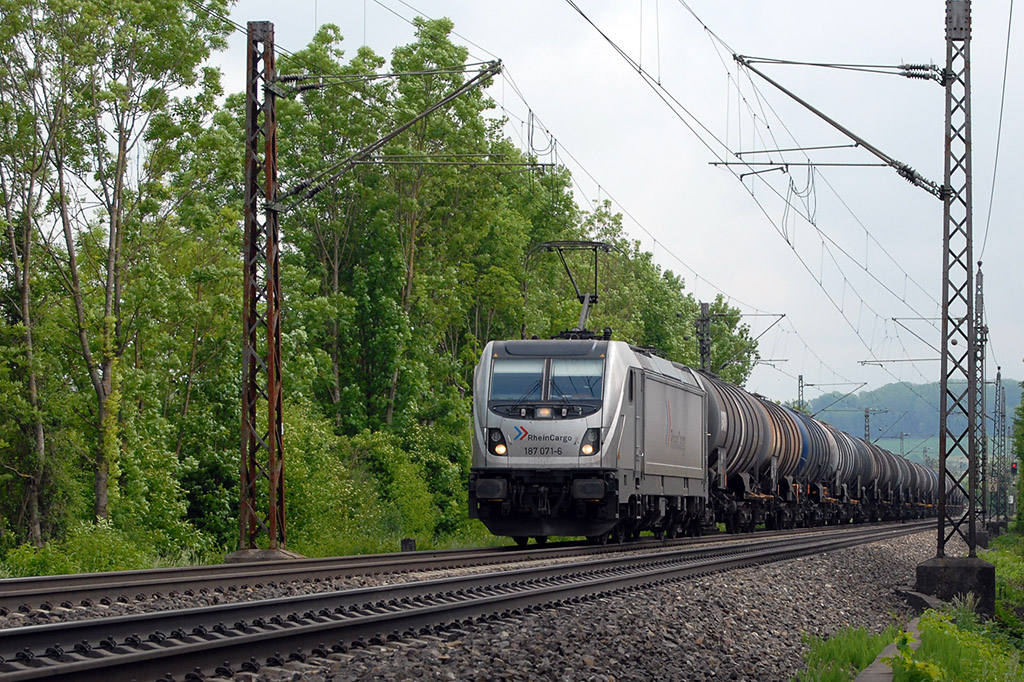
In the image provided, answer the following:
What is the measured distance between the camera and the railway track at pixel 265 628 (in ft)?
23.4

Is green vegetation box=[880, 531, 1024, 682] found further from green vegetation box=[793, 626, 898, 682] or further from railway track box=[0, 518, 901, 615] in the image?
railway track box=[0, 518, 901, 615]

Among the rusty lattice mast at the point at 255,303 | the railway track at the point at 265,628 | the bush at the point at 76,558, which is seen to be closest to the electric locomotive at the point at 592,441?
the rusty lattice mast at the point at 255,303

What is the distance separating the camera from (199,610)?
873 centimetres

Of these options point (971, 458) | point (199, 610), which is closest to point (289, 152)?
point (971, 458)

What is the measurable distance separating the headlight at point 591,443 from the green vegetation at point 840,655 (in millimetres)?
7415

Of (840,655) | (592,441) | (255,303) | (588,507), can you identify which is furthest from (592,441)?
(840,655)

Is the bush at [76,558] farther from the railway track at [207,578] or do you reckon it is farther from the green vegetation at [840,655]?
the green vegetation at [840,655]

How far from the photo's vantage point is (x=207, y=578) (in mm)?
11773

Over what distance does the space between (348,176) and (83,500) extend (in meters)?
20.5

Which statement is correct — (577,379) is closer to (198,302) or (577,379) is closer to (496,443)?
(496,443)

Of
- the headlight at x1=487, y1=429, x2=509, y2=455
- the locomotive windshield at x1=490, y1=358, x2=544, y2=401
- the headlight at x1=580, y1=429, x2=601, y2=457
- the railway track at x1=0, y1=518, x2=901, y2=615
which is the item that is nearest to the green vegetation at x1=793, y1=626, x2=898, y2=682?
the railway track at x1=0, y1=518, x2=901, y2=615

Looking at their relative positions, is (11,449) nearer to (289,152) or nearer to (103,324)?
(103,324)

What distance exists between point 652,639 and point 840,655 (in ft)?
5.91

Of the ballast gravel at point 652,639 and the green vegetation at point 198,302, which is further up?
the green vegetation at point 198,302
